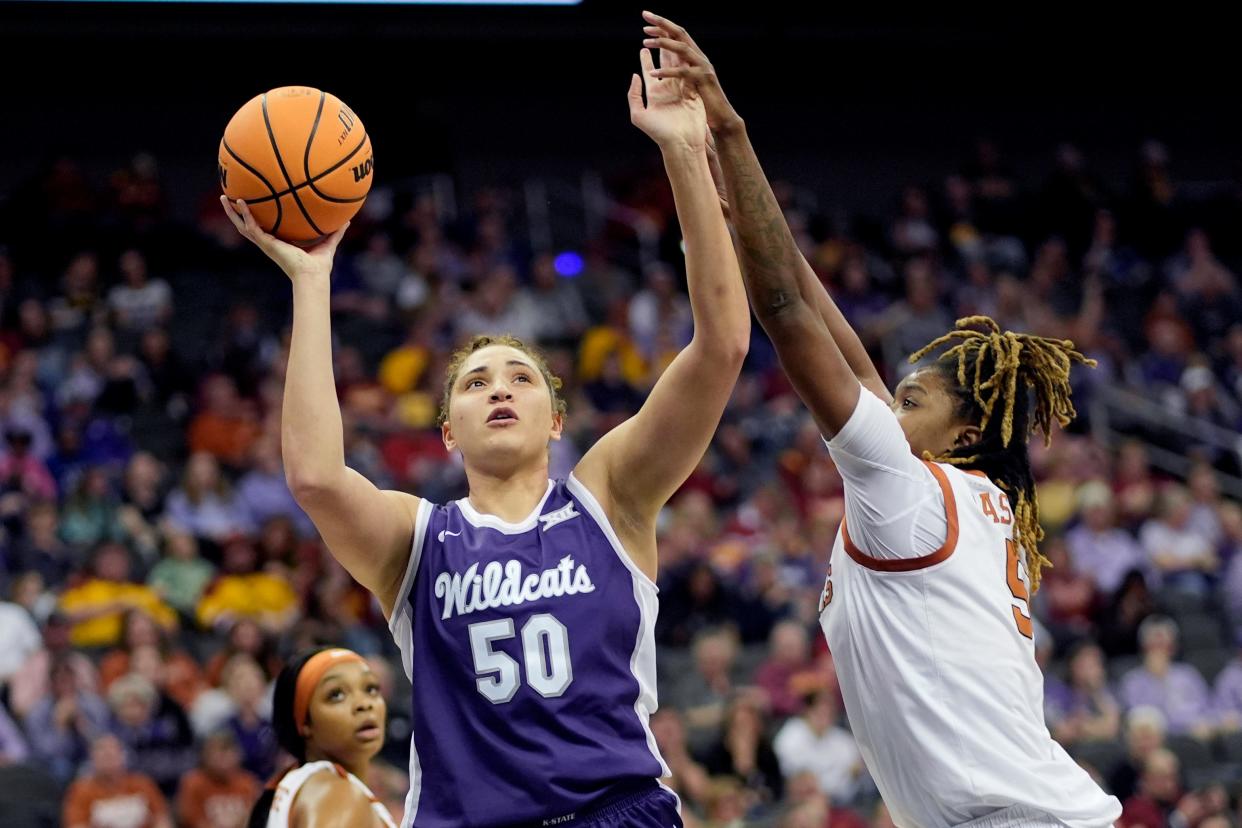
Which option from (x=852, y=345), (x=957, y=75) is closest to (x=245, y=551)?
(x=852, y=345)

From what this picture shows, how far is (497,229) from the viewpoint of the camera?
14469mm

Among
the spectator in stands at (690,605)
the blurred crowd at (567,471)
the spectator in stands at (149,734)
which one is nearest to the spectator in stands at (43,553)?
the blurred crowd at (567,471)

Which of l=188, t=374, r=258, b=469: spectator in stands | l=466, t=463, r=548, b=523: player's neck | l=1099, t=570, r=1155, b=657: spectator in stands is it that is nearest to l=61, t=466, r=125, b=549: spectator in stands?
l=188, t=374, r=258, b=469: spectator in stands

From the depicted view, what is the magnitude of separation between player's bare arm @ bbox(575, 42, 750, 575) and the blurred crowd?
16.1 ft

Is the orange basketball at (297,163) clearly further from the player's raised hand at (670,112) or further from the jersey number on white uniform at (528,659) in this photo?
the jersey number on white uniform at (528,659)

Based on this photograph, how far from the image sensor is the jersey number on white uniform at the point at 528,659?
10.8 feet

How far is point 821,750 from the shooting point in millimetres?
9352

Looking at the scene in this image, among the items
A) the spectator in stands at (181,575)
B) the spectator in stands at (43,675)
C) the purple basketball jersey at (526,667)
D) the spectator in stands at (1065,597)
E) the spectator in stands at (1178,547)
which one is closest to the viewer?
the purple basketball jersey at (526,667)

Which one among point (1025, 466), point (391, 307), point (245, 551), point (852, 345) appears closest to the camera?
point (1025, 466)

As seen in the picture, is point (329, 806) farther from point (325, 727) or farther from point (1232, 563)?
point (1232, 563)

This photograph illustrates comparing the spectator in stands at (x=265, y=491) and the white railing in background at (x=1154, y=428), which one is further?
the white railing in background at (x=1154, y=428)

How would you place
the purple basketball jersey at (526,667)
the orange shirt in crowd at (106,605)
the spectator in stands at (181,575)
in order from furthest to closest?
1. the spectator in stands at (181,575)
2. the orange shirt in crowd at (106,605)
3. the purple basketball jersey at (526,667)

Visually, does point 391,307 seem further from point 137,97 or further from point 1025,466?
point 1025,466

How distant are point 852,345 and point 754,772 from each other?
5.32 metres
